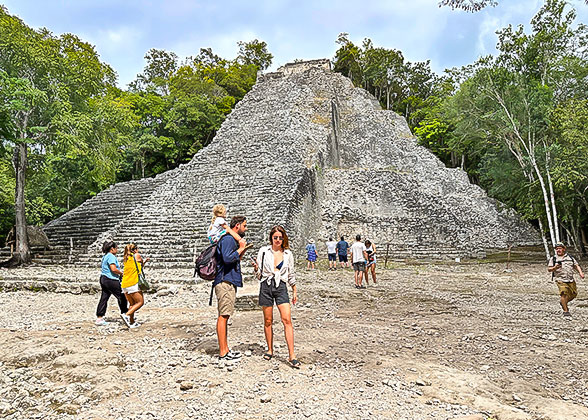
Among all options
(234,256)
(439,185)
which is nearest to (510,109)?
(439,185)

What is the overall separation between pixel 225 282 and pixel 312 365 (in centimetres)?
113

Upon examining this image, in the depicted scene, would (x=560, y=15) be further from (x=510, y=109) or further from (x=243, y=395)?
(x=243, y=395)

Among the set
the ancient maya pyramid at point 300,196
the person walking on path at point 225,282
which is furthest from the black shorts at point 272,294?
the ancient maya pyramid at point 300,196

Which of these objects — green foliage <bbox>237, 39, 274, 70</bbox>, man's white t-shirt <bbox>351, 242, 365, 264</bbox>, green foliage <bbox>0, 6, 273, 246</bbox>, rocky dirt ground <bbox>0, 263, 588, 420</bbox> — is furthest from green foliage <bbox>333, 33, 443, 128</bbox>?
rocky dirt ground <bbox>0, 263, 588, 420</bbox>

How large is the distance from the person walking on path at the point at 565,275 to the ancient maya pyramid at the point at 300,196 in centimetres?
857

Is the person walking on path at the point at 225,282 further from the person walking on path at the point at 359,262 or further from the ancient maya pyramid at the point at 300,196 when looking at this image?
the ancient maya pyramid at the point at 300,196

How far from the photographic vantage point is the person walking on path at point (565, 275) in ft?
19.4

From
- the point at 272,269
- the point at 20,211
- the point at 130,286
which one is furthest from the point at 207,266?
the point at 20,211

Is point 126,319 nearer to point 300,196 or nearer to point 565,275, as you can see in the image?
point 565,275

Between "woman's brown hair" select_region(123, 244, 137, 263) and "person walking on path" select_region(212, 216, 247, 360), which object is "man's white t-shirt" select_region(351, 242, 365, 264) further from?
"person walking on path" select_region(212, 216, 247, 360)

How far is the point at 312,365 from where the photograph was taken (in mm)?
3578

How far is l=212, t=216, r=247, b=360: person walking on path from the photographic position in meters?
3.68

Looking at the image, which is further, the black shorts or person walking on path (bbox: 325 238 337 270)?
person walking on path (bbox: 325 238 337 270)

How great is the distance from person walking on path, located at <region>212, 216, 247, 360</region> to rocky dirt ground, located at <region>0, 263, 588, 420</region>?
19 cm
